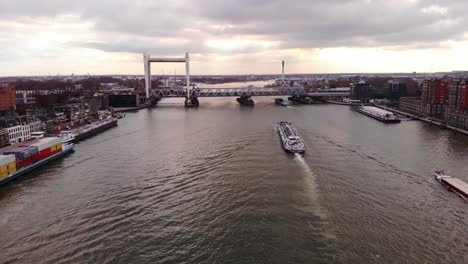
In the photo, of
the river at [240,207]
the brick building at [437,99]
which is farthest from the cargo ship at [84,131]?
the brick building at [437,99]

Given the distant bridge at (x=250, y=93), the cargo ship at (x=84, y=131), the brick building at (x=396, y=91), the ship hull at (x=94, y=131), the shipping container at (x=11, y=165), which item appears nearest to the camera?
the shipping container at (x=11, y=165)

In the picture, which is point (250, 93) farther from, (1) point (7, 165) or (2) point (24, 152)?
(1) point (7, 165)

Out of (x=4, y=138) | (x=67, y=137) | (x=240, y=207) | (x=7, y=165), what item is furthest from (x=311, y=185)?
(x=4, y=138)

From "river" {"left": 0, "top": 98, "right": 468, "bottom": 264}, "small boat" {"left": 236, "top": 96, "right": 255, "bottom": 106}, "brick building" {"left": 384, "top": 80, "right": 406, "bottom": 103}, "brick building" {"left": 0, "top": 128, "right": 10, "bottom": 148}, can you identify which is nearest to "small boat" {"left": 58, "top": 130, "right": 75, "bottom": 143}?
"river" {"left": 0, "top": 98, "right": 468, "bottom": 264}

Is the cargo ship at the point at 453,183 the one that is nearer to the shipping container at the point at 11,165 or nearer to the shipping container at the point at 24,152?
the shipping container at the point at 11,165

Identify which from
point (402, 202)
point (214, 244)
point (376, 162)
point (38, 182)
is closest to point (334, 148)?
point (376, 162)

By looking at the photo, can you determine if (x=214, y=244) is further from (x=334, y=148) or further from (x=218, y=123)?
(x=218, y=123)

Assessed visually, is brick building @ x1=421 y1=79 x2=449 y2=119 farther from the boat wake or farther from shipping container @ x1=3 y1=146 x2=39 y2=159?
shipping container @ x1=3 y1=146 x2=39 y2=159
